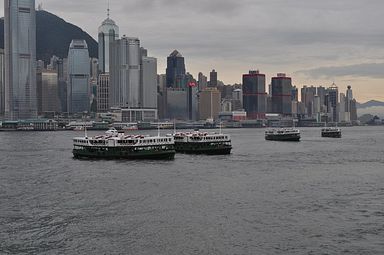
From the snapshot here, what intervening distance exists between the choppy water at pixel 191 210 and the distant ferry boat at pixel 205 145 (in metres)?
32.0

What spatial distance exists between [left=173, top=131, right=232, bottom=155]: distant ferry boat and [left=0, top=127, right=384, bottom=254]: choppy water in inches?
1261

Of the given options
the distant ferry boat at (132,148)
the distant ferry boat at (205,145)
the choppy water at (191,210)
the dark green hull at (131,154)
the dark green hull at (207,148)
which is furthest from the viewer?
the distant ferry boat at (205,145)

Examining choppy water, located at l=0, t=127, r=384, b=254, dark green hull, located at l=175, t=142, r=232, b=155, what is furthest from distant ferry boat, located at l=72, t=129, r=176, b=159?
dark green hull, located at l=175, t=142, r=232, b=155

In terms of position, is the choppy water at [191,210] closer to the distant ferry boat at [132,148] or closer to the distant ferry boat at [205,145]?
the distant ferry boat at [132,148]

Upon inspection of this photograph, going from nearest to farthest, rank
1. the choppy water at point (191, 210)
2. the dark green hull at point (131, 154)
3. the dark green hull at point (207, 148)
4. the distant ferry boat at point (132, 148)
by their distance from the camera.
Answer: the choppy water at point (191, 210), the dark green hull at point (131, 154), the distant ferry boat at point (132, 148), the dark green hull at point (207, 148)

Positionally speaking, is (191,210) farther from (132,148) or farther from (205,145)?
(205,145)

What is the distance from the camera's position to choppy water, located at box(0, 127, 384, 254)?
47.8 metres

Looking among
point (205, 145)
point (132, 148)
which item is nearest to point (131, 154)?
point (132, 148)

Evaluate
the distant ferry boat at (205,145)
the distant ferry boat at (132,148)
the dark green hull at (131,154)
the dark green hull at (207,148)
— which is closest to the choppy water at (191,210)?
the dark green hull at (131,154)

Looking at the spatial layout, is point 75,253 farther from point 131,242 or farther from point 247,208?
point 247,208

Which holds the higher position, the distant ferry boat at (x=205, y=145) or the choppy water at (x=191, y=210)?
the distant ferry boat at (x=205, y=145)

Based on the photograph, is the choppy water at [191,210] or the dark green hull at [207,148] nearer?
the choppy water at [191,210]

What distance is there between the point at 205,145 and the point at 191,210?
248ft

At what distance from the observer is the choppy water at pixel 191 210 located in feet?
157
